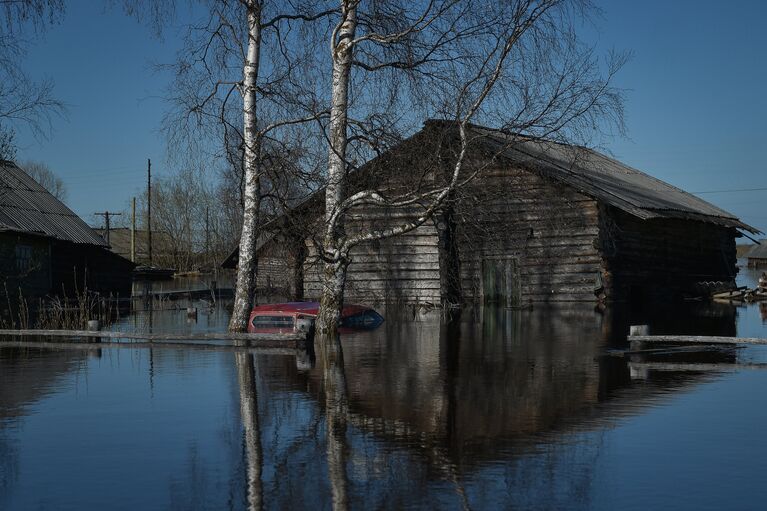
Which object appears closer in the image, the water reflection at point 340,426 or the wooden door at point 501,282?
the water reflection at point 340,426

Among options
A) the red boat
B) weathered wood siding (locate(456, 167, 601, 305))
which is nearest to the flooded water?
the red boat

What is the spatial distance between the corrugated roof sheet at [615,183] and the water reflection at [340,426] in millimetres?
5972

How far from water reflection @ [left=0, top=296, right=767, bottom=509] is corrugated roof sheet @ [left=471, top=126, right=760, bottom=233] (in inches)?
235

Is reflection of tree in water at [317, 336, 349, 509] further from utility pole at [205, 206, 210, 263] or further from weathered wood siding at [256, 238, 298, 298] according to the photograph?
utility pole at [205, 206, 210, 263]

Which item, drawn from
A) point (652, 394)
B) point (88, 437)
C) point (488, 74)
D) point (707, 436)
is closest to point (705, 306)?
point (488, 74)

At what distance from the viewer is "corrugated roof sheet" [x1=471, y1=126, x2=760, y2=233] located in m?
31.1

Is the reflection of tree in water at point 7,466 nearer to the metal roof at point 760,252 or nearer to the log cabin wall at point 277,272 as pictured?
the log cabin wall at point 277,272

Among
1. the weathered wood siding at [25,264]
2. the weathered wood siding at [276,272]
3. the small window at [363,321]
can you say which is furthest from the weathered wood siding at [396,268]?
the weathered wood siding at [25,264]

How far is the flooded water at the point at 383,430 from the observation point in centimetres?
754

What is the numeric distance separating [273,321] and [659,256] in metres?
22.8

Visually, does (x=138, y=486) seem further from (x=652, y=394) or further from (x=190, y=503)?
(x=652, y=394)

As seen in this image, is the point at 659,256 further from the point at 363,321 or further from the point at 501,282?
the point at 363,321

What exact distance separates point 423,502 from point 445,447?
1974mm

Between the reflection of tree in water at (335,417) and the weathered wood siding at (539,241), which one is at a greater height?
the weathered wood siding at (539,241)
